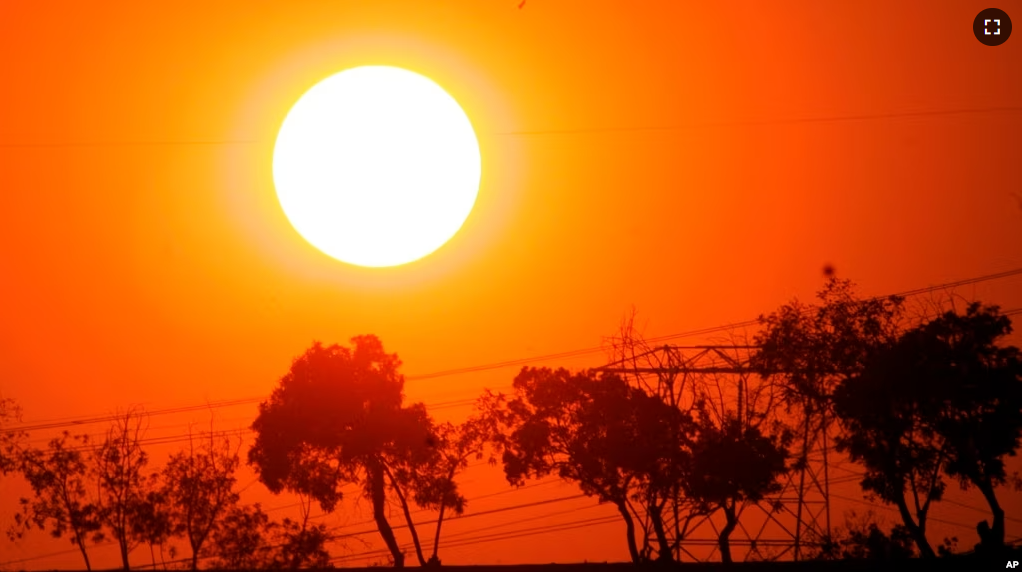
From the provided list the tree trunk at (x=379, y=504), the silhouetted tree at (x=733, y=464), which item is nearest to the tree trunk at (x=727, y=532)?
the silhouetted tree at (x=733, y=464)

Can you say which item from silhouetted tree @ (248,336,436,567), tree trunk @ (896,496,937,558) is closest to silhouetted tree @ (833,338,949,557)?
tree trunk @ (896,496,937,558)

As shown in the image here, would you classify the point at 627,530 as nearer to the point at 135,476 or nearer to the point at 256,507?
the point at 256,507

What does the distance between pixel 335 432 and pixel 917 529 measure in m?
23.2

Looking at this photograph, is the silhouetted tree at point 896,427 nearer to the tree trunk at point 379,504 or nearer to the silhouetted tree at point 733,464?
the silhouetted tree at point 733,464

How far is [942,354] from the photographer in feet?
138

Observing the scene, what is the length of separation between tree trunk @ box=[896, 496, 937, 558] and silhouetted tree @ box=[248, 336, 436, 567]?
62.8 ft

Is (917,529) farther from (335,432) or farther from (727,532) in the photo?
(335,432)

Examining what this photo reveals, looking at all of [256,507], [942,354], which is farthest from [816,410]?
[256,507]

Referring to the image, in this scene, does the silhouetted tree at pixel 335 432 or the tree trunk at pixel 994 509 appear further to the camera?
the silhouetted tree at pixel 335 432

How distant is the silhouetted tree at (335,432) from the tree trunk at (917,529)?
62.8 ft

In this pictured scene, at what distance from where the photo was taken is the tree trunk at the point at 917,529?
40219 mm

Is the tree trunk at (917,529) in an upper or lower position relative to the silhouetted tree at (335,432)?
lower

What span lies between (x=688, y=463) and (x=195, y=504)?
19630 mm

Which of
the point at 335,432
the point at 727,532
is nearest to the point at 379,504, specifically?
the point at 335,432
